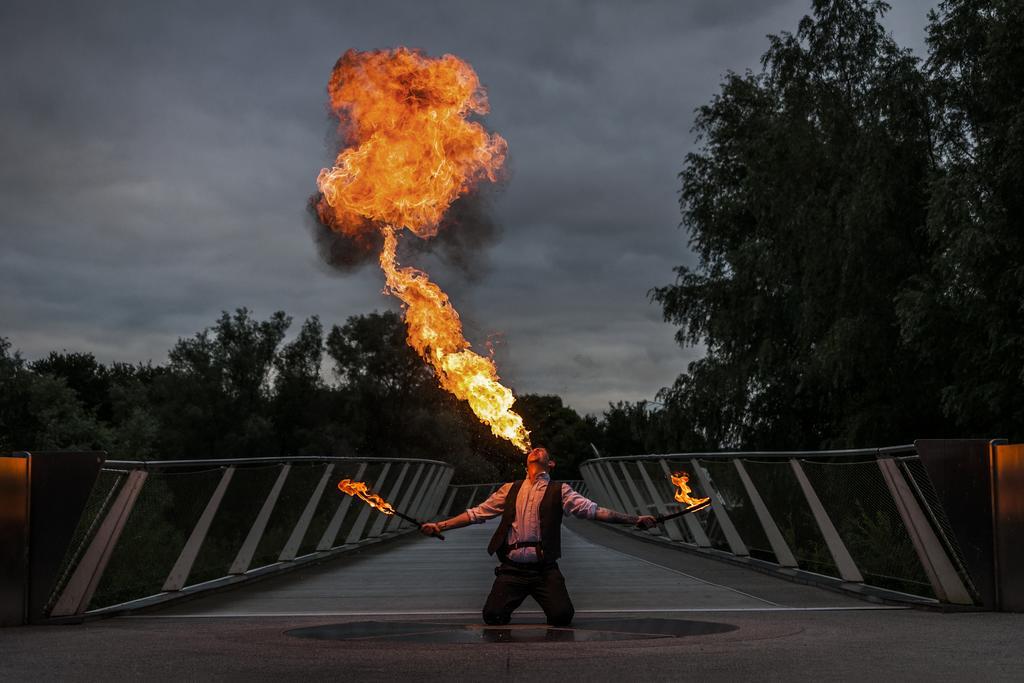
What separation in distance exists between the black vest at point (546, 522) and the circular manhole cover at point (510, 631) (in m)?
0.57

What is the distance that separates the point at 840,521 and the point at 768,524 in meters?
2.35

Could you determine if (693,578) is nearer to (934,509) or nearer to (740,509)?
(740,509)

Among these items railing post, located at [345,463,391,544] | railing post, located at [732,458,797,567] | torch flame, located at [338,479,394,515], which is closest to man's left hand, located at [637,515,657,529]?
torch flame, located at [338,479,394,515]

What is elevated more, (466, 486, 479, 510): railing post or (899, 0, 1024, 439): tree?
(899, 0, 1024, 439): tree

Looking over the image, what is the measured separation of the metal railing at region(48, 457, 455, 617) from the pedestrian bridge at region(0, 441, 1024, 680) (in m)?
0.03

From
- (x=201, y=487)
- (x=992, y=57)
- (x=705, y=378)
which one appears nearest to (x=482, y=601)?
(x=201, y=487)

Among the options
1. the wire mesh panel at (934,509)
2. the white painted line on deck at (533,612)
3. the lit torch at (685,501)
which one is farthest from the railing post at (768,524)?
the lit torch at (685,501)

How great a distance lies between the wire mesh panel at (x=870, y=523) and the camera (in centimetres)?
1179

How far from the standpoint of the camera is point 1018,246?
2442cm

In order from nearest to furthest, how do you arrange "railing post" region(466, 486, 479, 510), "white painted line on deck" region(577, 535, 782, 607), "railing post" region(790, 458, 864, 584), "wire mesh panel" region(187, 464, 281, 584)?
"white painted line on deck" region(577, 535, 782, 607) → "railing post" region(790, 458, 864, 584) → "wire mesh panel" region(187, 464, 281, 584) → "railing post" region(466, 486, 479, 510)

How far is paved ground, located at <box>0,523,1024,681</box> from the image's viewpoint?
698cm

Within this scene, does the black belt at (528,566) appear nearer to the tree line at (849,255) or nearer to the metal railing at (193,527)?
the metal railing at (193,527)

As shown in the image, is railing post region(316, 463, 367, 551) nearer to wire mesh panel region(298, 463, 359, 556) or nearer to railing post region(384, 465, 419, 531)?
wire mesh panel region(298, 463, 359, 556)

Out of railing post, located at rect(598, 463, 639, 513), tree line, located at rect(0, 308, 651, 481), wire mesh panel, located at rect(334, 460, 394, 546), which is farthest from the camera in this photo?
tree line, located at rect(0, 308, 651, 481)
